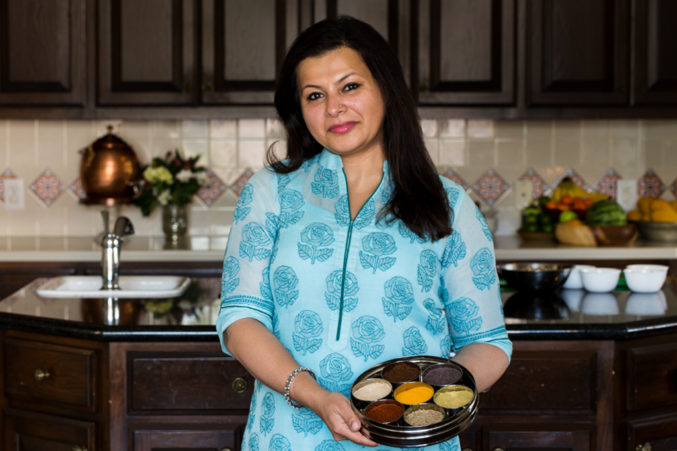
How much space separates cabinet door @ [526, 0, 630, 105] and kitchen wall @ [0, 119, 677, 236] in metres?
0.44

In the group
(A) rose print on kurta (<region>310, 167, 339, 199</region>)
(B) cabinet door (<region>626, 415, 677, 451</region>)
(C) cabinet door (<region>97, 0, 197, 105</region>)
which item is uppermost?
(C) cabinet door (<region>97, 0, 197, 105</region>)

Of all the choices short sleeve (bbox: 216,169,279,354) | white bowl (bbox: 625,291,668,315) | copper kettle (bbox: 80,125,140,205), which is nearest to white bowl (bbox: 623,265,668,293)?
white bowl (bbox: 625,291,668,315)

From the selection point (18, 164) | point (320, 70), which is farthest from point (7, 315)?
point (18, 164)

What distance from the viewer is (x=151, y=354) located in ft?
6.45

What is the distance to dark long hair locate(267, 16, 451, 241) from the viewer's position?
1.49 metres

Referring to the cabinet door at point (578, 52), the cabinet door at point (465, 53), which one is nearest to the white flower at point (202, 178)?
the cabinet door at point (465, 53)

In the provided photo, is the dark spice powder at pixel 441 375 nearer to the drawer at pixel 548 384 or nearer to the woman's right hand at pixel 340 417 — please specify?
the woman's right hand at pixel 340 417

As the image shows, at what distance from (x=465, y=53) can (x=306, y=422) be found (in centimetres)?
271

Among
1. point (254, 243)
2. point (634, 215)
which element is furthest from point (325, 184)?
point (634, 215)

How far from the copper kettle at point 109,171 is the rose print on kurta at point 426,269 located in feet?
9.41

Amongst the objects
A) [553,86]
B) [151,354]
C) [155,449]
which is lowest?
[155,449]

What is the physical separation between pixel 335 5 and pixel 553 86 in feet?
3.69

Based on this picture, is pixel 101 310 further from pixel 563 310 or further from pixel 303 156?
pixel 563 310

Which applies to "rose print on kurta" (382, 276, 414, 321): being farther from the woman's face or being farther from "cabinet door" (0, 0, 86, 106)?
"cabinet door" (0, 0, 86, 106)
